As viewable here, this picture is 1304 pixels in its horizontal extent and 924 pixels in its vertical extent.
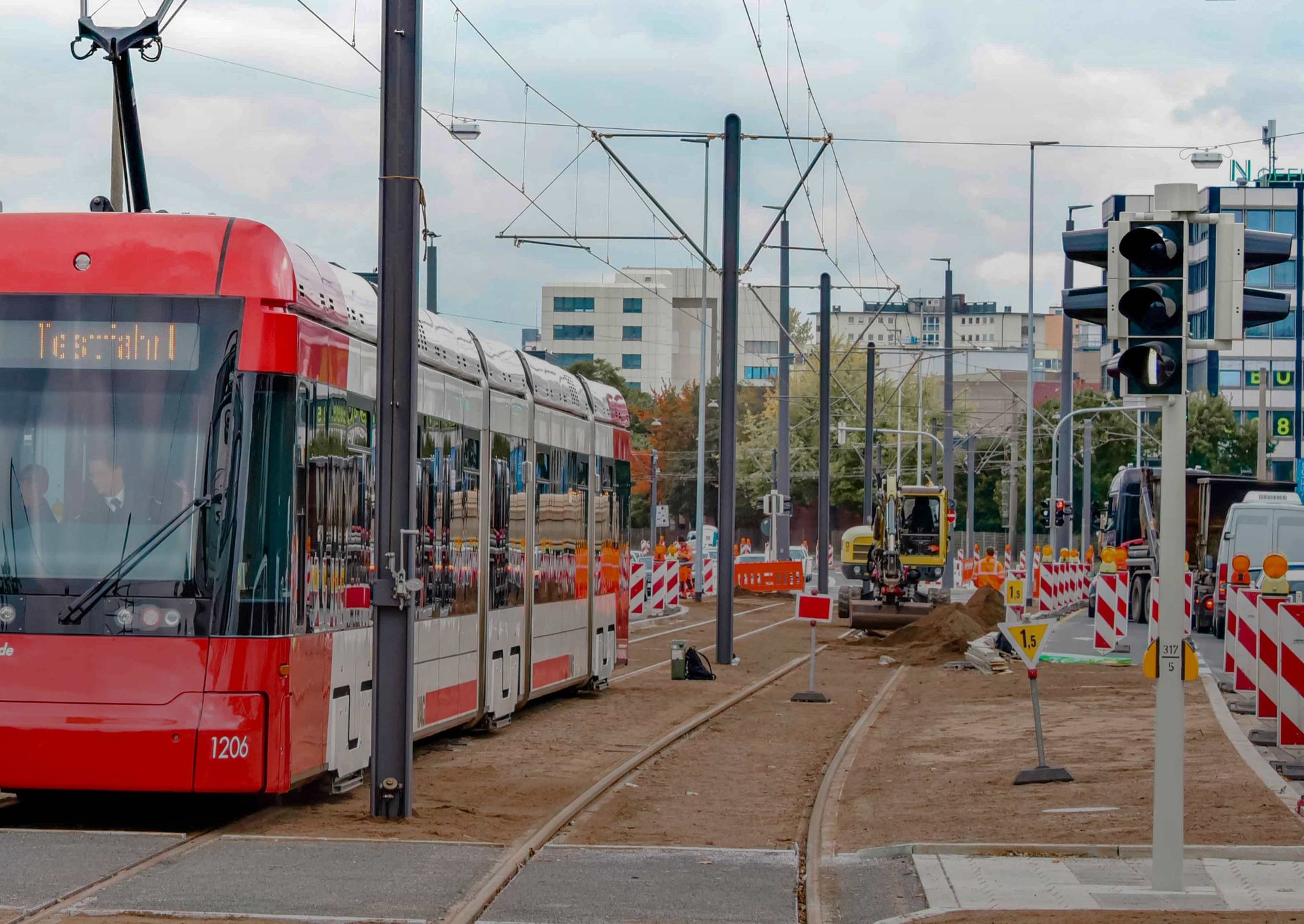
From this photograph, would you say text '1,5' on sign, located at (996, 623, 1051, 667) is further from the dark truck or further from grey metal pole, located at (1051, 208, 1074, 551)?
grey metal pole, located at (1051, 208, 1074, 551)

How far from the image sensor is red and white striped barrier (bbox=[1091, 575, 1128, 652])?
29.8 meters

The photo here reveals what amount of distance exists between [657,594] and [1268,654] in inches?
1166

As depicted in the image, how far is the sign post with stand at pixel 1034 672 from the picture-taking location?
13.9 meters

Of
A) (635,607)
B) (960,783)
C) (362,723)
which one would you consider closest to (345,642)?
(362,723)

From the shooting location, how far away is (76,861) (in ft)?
30.7

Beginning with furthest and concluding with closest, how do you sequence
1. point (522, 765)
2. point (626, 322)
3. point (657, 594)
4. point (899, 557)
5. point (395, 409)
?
point (626, 322) < point (657, 594) < point (899, 557) < point (522, 765) < point (395, 409)

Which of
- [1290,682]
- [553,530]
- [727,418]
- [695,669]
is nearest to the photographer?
[1290,682]

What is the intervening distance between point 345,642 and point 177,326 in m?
2.29

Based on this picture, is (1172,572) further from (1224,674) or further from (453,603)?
(1224,674)

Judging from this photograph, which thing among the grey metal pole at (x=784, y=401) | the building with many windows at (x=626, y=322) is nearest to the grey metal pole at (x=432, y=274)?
the grey metal pole at (x=784, y=401)

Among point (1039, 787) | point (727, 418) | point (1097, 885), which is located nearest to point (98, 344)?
point (1097, 885)

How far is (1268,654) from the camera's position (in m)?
15.6

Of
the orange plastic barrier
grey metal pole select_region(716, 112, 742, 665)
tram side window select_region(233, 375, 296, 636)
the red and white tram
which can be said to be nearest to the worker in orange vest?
the orange plastic barrier

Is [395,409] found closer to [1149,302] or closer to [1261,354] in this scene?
[1149,302]
